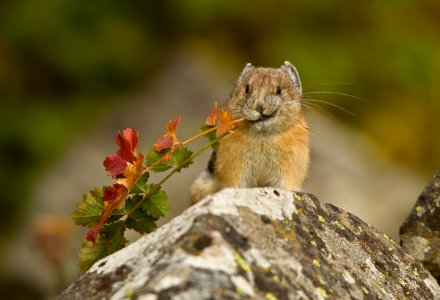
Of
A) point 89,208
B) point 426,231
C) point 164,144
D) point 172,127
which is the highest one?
point 172,127

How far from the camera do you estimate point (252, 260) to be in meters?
4.27

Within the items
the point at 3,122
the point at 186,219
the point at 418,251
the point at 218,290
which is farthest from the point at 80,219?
the point at 3,122

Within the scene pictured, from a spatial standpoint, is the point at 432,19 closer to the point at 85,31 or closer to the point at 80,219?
the point at 85,31

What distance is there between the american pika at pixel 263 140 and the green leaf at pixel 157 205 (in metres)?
1.76

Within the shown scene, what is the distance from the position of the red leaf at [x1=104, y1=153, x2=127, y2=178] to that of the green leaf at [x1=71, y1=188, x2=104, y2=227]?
16cm

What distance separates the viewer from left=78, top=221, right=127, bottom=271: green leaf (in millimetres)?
5605

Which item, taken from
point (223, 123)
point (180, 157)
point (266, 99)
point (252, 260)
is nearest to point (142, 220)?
point (180, 157)

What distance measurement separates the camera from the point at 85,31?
15547 mm

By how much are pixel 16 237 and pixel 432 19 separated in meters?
8.46

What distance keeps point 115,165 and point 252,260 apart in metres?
1.59

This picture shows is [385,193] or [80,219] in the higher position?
[80,219]

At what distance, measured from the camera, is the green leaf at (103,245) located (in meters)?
5.61

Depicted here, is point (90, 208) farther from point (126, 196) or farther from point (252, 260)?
point (252, 260)

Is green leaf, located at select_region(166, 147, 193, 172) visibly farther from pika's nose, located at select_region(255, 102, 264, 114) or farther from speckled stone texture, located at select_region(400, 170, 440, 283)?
speckled stone texture, located at select_region(400, 170, 440, 283)
